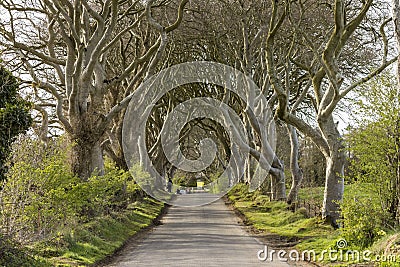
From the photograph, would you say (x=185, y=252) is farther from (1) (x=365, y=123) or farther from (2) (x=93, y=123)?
(2) (x=93, y=123)

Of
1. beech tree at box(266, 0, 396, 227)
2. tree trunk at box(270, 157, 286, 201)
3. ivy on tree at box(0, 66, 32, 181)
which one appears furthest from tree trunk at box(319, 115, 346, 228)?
tree trunk at box(270, 157, 286, 201)

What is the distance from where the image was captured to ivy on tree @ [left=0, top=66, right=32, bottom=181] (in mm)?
10844

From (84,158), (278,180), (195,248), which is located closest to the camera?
(195,248)

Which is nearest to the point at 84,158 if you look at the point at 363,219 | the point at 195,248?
the point at 195,248

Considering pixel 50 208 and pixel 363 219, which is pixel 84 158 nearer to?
pixel 50 208

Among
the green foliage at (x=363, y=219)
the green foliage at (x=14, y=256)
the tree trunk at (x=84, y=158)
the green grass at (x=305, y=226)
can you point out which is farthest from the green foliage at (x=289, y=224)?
the green foliage at (x=14, y=256)

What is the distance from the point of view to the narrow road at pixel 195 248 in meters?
12.6

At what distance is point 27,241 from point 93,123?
774 centimetres

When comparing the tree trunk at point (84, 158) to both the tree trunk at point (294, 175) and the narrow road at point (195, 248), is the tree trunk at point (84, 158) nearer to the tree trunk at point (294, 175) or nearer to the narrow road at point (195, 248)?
the narrow road at point (195, 248)

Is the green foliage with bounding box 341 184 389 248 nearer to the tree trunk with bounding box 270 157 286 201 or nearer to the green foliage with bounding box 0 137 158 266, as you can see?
the green foliage with bounding box 0 137 158 266

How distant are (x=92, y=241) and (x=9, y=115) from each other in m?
5.28

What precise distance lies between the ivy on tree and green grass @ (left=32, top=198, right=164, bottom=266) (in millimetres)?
2476

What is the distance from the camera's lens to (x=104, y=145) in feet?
105

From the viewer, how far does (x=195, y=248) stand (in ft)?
49.2
